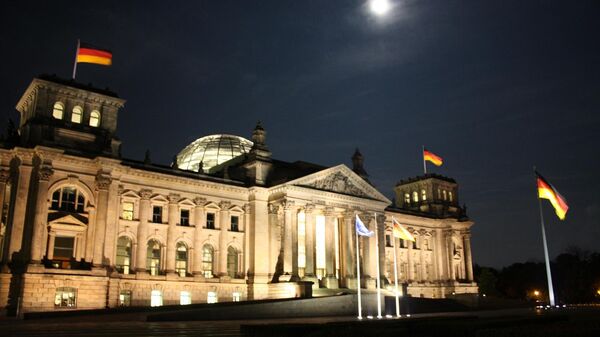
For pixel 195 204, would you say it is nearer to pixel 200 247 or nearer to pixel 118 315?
pixel 200 247

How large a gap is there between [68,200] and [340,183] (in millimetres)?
32331

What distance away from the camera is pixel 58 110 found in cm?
5450

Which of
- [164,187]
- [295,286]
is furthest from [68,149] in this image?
[295,286]

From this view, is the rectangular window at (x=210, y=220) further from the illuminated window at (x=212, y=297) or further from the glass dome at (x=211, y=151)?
the glass dome at (x=211, y=151)

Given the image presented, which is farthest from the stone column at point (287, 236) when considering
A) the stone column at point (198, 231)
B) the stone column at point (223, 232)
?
the stone column at point (198, 231)

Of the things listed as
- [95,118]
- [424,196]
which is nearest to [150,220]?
[95,118]

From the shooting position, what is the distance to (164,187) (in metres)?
60.2

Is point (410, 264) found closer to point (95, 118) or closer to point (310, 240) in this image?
point (310, 240)

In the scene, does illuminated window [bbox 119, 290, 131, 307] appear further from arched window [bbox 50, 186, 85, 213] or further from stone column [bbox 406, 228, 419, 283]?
stone column [bbox 406, 228, 419, 283]

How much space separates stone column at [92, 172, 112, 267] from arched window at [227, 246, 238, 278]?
53.2ft

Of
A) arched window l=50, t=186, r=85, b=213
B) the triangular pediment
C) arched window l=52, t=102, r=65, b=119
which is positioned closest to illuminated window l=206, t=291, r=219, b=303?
the triangular pediment

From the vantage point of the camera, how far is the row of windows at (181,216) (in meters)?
57.2

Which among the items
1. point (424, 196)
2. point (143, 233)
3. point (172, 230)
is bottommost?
point (143, 233)

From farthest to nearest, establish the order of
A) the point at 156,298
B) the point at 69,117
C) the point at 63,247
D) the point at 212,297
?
the point at 212,297 → the point at 156,298 → the point at 69,117 → the point at 63,247
